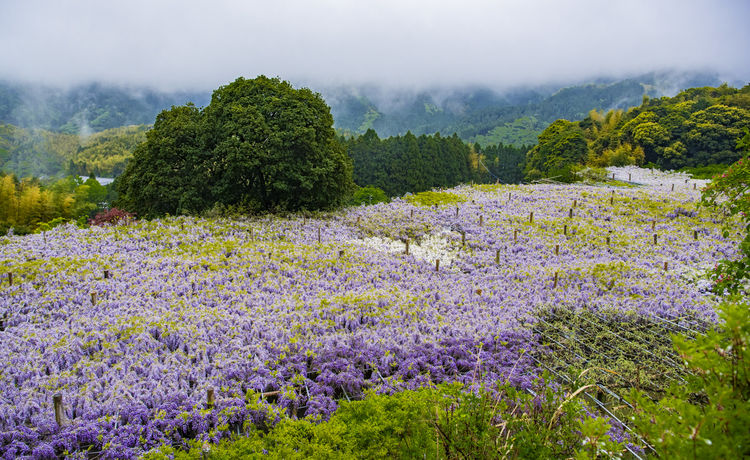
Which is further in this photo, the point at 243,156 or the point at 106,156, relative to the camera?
the point at 106,156

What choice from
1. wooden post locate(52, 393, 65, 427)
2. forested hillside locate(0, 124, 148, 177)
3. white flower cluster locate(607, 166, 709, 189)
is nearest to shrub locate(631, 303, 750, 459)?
wooden post locate(52, 393, 65, 427)

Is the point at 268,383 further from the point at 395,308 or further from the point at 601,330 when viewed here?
the point at 601,330

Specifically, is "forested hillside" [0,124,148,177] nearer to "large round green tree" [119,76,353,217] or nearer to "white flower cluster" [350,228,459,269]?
"large round green tree" [119,76,353,217]

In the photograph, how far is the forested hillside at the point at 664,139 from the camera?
138ft

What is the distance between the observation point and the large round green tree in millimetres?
15797

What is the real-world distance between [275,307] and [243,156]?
8142 millimetres

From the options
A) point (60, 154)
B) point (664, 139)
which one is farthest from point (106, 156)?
point (664, 139)

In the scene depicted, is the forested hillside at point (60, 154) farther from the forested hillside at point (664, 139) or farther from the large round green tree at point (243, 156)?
the forested hillside at point (664, 139)

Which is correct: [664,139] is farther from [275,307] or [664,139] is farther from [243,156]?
[275,307]

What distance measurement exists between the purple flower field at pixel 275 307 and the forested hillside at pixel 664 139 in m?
26.2

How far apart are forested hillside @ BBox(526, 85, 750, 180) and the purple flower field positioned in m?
26.2

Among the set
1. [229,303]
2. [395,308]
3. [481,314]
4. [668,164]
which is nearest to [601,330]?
[481,314]

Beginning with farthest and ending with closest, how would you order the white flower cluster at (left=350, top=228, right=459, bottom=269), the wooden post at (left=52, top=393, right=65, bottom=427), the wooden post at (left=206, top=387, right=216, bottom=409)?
the white flower cluster at (left=350, top=228, right=459, bottom=269) → the wooden post at (left=206, top=387, right=216, bottom=409) → the wooden post at (left=52, top=393, right=65, bottom=427)

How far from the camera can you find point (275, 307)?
880 cm
